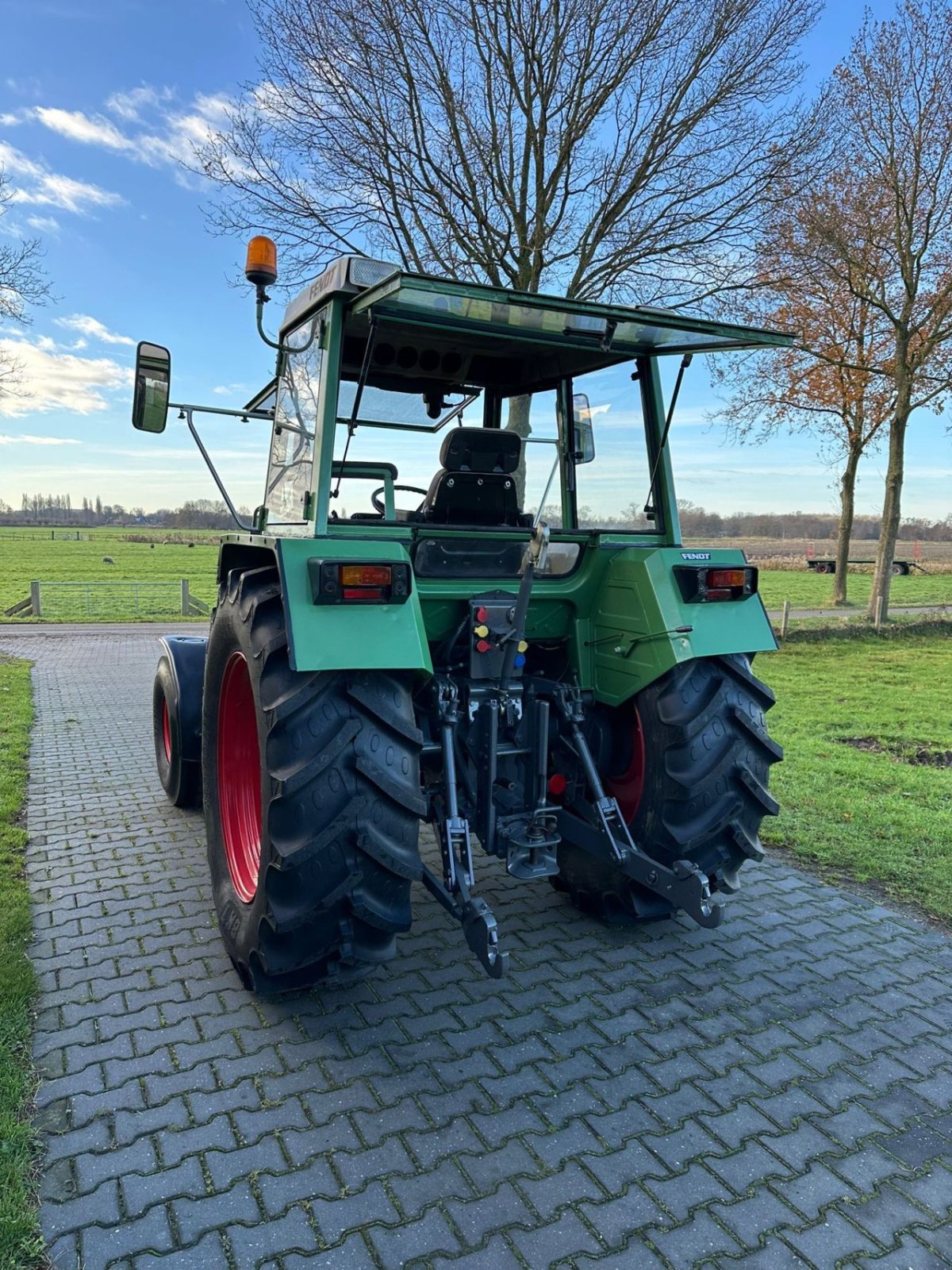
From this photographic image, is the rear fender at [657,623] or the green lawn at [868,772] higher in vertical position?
the rear fender at [657,623]

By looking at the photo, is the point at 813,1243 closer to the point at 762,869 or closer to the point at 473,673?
the point at 473,673

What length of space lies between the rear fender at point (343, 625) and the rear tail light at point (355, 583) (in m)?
0.02

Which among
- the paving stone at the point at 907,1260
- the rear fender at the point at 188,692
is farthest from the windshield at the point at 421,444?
the paving stone at the point at 907,1260

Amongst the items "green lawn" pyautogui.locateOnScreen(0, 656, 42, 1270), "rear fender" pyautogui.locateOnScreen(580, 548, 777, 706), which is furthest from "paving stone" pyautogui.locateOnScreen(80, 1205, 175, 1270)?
"rear fender" pyautogui.locateOnScreen(580, 548, 777, 706)

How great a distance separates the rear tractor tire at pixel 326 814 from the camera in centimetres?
252

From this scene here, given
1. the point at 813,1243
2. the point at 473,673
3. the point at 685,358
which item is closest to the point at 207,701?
the point at 473,673

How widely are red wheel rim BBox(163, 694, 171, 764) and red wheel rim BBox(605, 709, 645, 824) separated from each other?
2821 millimetres

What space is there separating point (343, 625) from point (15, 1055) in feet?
5.62

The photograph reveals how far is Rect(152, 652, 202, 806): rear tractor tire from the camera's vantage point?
4852 millimetres

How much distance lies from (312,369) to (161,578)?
29.6 m

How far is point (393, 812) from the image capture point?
2.62 m

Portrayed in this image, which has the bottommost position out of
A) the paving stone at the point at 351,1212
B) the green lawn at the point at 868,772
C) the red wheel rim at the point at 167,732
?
the paving stone at the point at 351,1212

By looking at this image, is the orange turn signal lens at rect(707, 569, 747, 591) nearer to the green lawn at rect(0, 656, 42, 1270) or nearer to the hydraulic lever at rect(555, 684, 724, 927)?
the hydraulic lever at rect(555, 684, 724, 927)

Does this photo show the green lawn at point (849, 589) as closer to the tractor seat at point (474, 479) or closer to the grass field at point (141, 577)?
the grass field at point (141, 577)
